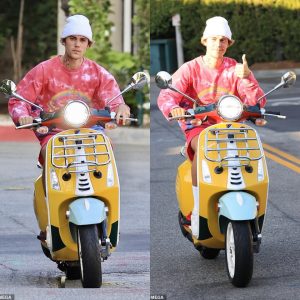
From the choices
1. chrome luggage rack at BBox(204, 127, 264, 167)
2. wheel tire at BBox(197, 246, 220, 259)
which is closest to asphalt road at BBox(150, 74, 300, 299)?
wheel tire at BBox(197, 246, 220, 259)

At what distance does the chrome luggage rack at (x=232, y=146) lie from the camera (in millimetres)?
5629

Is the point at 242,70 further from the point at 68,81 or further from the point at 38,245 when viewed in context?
the point at 38,245

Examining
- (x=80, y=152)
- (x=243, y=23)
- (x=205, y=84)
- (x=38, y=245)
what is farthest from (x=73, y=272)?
(x=38, y=245)

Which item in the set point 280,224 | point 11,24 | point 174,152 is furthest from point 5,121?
point 280,224

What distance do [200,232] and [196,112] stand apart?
1.81 feet

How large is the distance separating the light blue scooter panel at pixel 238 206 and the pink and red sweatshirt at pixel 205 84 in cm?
49

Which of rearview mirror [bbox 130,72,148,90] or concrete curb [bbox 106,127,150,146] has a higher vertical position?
rearview mirror [bbox 130,72,148,90]

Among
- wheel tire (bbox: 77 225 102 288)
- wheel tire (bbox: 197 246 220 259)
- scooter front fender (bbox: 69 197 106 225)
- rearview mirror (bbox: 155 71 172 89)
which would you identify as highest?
rearview mirror (bbox: 155 71 172 89)

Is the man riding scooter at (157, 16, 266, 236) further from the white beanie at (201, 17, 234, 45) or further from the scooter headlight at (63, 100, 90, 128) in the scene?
the scooter headlight at (63, 100, 90, 128)

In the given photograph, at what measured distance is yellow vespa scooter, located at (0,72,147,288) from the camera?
557cm

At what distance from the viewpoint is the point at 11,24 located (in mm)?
17203

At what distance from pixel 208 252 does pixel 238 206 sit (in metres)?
0.70

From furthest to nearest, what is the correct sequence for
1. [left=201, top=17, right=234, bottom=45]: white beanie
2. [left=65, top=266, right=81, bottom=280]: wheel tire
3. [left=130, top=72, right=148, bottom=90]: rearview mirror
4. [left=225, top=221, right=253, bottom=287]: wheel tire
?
[left=65, top=266, right=81, bottom=280]: wheel tire
[left=201, top=17, right=234, bottom=45]: white beanie
[left=130, top=72, right=148, bottom=90]: rearview mirror
[left=225, top=221, right=253, bottom=287]: wheel tire

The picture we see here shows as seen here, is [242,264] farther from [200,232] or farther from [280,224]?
[280,224]
